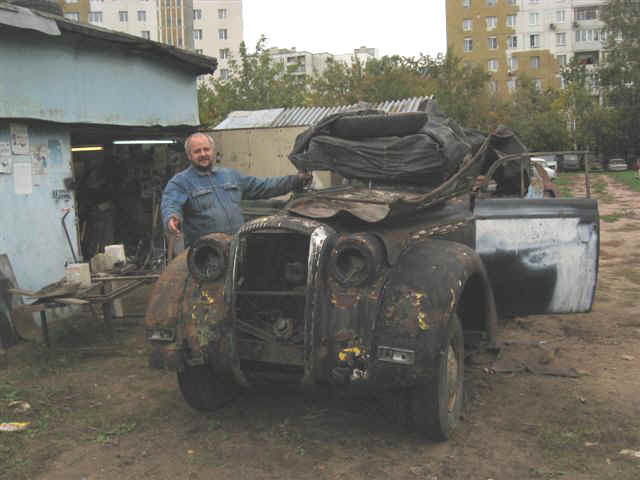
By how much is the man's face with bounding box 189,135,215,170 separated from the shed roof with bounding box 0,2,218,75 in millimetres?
3095

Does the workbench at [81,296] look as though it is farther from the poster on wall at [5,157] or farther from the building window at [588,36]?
the building window at [588,36]

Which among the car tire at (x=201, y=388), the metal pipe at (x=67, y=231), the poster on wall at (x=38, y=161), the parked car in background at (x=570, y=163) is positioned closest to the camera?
the car tire at (x=201, y=388)

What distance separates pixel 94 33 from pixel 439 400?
21.9 ft

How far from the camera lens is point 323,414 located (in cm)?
463

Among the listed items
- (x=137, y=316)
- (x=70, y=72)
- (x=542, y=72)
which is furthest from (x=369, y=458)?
(x=542, y=72)

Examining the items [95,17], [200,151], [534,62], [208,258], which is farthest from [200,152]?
[95,17]

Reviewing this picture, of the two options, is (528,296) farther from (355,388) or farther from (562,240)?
(355,388)

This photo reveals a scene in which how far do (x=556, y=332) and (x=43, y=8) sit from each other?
7248mm

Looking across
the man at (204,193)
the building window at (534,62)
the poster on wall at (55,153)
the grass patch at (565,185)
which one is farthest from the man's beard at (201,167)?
the building window at (534,62)

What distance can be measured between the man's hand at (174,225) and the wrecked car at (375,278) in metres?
0.25

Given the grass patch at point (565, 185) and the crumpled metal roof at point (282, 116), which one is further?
the grass patch at point (565, 185)

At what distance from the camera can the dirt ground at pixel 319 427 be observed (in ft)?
12.6

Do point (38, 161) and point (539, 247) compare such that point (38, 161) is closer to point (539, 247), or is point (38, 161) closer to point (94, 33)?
point (94, 33)

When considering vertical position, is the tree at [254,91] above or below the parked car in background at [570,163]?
above
